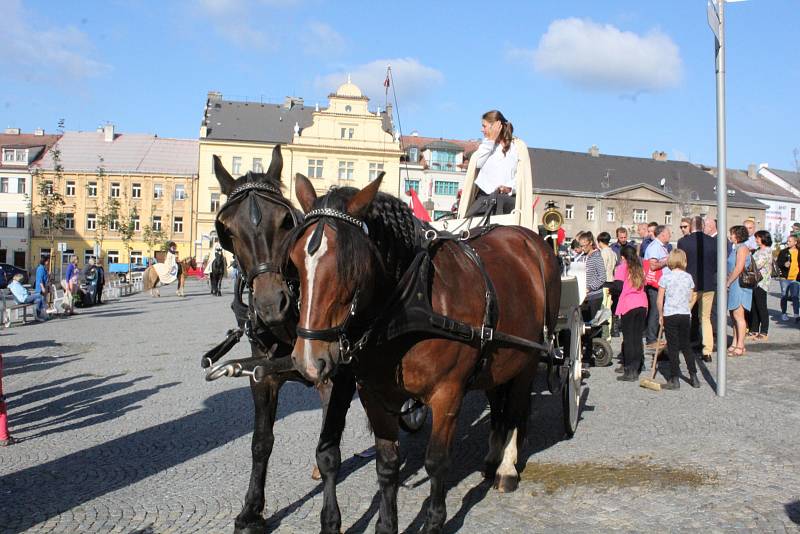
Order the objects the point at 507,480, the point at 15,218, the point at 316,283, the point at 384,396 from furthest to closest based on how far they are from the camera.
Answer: the point at 15,218
the point at 507,480
the point at 384,396
the point at 316,283

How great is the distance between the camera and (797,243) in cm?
1658

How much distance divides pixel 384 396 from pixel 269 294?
0.97 m

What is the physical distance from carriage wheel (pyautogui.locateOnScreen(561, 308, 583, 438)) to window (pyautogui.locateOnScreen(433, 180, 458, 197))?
60746 millimetres

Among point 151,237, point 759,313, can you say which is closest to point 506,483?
point 759,313

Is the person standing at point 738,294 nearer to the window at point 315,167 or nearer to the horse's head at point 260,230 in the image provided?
the horse's head at point 260,230

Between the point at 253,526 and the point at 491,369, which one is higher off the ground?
the point at 491,369

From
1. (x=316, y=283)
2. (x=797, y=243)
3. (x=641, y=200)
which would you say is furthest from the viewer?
(x=641, y=200)

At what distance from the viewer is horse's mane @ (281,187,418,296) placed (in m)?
3.61

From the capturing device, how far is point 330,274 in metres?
3.53

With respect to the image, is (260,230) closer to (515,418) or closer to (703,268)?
(515,418)

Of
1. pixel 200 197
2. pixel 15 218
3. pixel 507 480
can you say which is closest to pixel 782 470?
pixel 507 480

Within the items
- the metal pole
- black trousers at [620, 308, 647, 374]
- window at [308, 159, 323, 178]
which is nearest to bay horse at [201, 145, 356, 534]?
the metal pole

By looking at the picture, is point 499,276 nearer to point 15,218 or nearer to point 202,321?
point 202,321

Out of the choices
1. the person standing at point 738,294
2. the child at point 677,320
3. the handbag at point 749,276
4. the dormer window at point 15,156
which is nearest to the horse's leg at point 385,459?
the child at point 677,320
